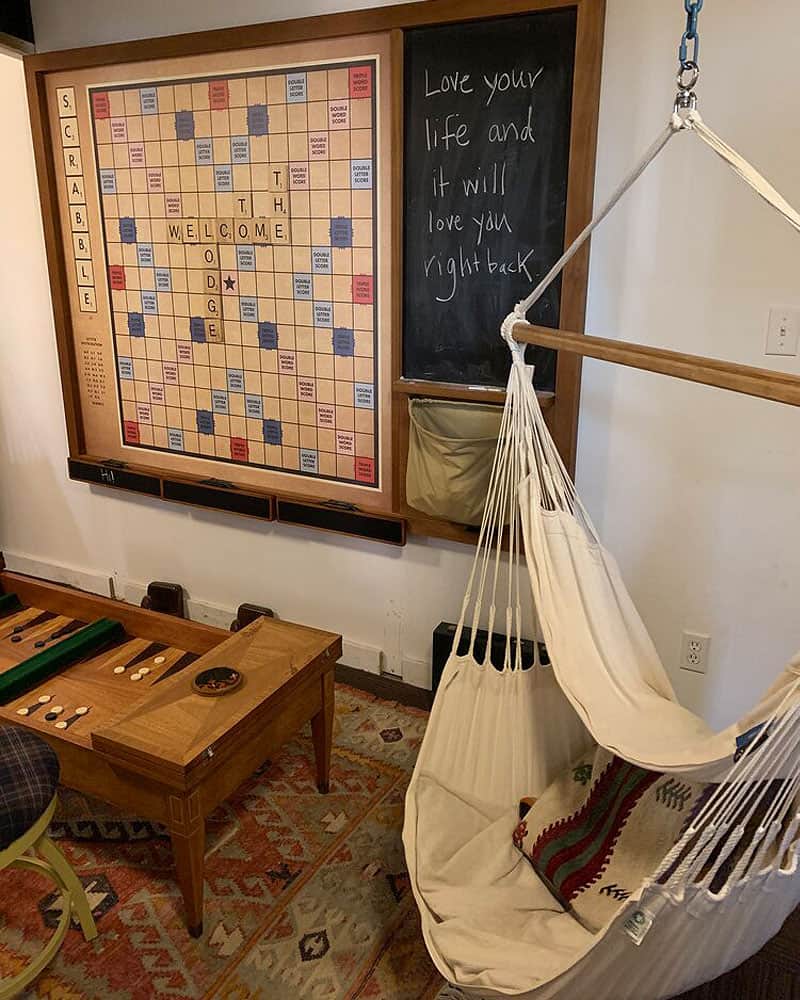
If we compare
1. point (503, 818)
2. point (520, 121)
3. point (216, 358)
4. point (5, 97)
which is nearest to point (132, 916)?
point (503, 818)

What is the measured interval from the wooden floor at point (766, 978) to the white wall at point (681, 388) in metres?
0.56

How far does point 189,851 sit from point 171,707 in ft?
0.97

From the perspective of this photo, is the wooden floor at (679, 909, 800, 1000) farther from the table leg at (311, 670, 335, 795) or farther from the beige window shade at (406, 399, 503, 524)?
the beige window shade at (406, 399, 503, 524)

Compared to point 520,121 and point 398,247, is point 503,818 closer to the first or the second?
point 398,247

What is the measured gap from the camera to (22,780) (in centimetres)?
142

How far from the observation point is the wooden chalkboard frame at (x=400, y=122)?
1770 mm

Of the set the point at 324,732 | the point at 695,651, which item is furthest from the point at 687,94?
the point at 324,732

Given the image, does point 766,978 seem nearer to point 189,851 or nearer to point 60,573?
point 189,851

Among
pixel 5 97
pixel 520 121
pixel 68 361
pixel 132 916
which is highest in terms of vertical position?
pixel 5 97

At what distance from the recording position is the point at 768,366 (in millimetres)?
1784

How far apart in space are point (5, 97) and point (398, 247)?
1615 millimetres

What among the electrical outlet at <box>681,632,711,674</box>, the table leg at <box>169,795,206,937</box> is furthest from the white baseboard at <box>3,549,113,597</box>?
the electrical outlet at <box>681,632,711,674</box>

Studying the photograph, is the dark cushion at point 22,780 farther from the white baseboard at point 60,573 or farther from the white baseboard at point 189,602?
the white baseboard at point 60,573

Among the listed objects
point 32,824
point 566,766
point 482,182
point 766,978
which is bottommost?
point 766,978
